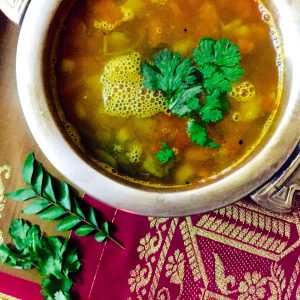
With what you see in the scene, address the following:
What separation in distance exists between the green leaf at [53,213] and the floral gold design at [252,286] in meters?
0.46

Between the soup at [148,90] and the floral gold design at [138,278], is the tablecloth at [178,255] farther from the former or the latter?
the soup at [148,90]

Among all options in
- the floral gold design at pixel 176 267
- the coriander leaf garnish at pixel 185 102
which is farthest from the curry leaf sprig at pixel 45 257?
the coriander leaf garnish at pixel 185 102

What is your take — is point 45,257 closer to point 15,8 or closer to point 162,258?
point 162,258

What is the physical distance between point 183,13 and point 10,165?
54cm

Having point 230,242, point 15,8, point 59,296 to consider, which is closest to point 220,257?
point 230,242

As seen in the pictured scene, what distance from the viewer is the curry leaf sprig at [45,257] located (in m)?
1.43

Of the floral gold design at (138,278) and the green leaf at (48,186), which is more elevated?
the green leaf at (48,186)

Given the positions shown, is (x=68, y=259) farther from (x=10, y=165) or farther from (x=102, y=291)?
(x=10, y=165)

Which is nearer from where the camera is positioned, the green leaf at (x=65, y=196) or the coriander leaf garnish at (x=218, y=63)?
the coriander leaf garnish at (x=218, y=63)

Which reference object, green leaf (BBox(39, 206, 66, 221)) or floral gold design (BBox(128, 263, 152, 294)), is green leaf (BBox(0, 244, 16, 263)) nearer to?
green leaf (BBox(39, 206, 66, 221))

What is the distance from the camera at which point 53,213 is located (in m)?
1.43

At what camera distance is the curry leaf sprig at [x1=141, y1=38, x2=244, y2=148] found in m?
1.24

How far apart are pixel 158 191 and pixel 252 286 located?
40 cm

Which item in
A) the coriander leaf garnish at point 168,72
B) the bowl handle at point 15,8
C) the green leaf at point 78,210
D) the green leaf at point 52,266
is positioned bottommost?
the green leaf at point 52,266
